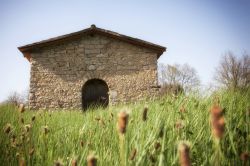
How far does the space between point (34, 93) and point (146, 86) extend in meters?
5.59

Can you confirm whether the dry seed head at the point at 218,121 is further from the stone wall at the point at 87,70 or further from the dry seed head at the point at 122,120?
the stone wall at the point at 87,70

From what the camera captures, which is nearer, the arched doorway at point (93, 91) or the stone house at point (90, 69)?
the stone house at point (90, 69)

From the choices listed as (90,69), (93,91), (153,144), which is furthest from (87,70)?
(153,144)

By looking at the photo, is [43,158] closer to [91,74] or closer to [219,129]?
[219,129]

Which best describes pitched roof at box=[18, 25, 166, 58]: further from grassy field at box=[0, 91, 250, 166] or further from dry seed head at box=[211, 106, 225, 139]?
dry seed head at box=[211, 106, 225, 139]

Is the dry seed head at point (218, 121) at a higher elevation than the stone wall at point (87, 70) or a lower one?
lower

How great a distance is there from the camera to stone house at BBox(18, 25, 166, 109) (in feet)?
39.2

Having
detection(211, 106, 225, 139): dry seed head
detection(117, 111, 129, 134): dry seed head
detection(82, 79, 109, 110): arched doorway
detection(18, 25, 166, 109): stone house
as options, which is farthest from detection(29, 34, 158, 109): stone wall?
detection(211, 106, 225, 139): dry seed head

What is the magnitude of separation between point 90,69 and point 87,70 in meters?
0.16

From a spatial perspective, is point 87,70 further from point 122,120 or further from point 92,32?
point 122,120

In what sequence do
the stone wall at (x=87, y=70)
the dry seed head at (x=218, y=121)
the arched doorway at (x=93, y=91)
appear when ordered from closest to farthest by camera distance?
1. the dry seed head at (x=218, y=121)
2. the stone wall at (x=87, y=70)
3. the arched doorway at (x=93, y=91)

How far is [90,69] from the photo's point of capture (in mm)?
12297

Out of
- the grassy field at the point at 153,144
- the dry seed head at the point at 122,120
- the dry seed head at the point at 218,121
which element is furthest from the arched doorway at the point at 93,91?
the dry seed head at the point at 218,121

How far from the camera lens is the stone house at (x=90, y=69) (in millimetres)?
11953
